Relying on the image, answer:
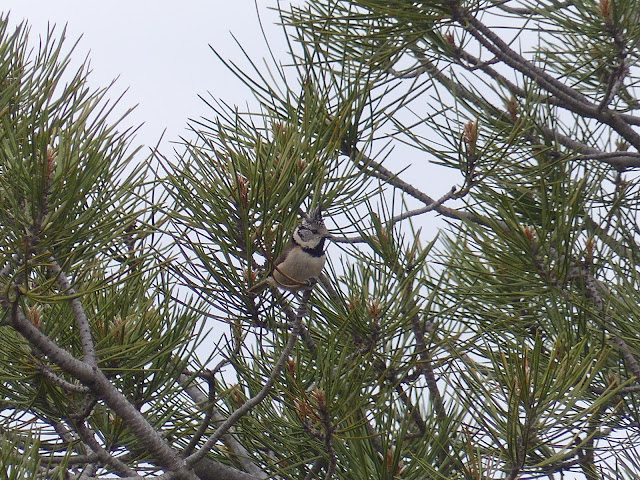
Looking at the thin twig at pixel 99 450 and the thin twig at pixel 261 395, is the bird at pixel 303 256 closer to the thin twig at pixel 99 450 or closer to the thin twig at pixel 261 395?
the thin twig at pixel 261 395

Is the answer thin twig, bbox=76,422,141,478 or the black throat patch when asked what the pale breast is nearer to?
the black throat patch

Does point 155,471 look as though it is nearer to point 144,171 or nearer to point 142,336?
point 142,336

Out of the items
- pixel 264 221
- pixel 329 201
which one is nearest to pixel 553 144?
pixel 329 201

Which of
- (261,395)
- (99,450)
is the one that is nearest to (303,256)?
(261,395)

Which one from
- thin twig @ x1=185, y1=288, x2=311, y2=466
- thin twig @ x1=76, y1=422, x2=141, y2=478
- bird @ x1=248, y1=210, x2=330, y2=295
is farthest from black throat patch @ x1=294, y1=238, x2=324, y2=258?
thin twig @ x1=76, y1=422, x2=141, y2=478

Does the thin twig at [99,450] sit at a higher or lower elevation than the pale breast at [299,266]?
lower

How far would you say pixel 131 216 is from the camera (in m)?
1.17

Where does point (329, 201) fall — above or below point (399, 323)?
above

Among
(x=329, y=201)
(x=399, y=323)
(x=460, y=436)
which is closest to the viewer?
(x=329, y=201)

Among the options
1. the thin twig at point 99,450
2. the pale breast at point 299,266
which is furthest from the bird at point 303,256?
the thin twig at point 99,450

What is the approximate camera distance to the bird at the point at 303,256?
54.0 inches

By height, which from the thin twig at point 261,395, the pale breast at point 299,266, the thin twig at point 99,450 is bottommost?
the thin twig at point 99,450

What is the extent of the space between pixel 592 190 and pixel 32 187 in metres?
1.33

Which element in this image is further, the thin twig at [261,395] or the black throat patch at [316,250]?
the black throat patch at [316,250]
